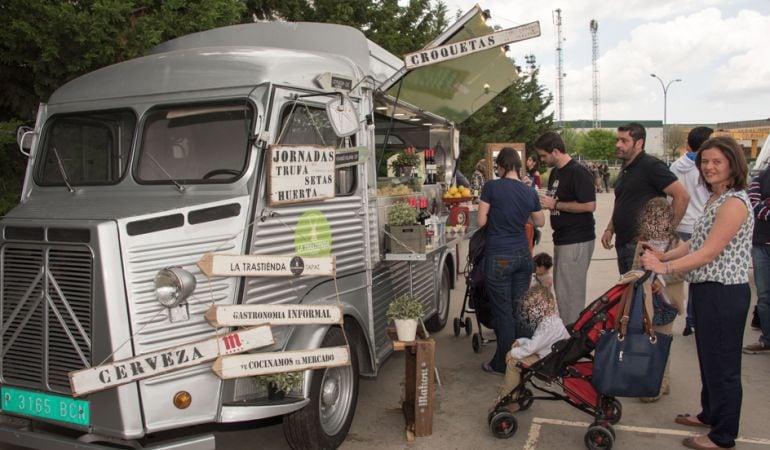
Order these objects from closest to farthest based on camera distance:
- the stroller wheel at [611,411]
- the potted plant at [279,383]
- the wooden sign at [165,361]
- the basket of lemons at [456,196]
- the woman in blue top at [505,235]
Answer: the wooden sign at [165,361] → the potted plant at [279,383] → the stroller wheel at [611,411] → the woman in blue top at [505,235] → the basket of lemons at [456,196]

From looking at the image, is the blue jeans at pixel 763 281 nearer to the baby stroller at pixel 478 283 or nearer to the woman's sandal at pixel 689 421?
the woman's sandal at pixel 689 421

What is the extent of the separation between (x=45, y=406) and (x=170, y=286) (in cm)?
95

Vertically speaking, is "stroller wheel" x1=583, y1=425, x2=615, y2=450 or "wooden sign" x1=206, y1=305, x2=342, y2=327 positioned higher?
"wooden sign" x1=206, y1=305, x2=342, y2=327

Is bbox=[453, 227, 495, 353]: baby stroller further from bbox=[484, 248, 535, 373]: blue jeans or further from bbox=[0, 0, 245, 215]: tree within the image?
bbox=[0, 0, 245, 215]: tree

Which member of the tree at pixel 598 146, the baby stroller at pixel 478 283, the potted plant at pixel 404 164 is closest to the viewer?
the baby stroller at pixel 478 283

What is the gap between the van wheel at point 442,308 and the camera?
7.13 metres

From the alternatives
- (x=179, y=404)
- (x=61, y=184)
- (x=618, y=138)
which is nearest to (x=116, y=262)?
(x=179, y=404)

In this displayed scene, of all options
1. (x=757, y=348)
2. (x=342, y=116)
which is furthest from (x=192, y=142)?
(x=757, y=348)

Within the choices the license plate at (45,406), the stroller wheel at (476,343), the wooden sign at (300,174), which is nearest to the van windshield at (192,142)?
the wooden sign at (300,174)

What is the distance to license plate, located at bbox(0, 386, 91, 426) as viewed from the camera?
3238mm

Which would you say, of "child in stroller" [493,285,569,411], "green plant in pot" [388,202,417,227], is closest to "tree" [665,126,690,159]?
"green plant in pot" [388,202,417,227]

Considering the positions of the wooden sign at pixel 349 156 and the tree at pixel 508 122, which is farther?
the tree at pixel 508 122

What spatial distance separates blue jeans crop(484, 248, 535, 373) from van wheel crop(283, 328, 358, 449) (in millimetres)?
1593

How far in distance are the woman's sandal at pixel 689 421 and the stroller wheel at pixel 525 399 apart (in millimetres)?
1031
